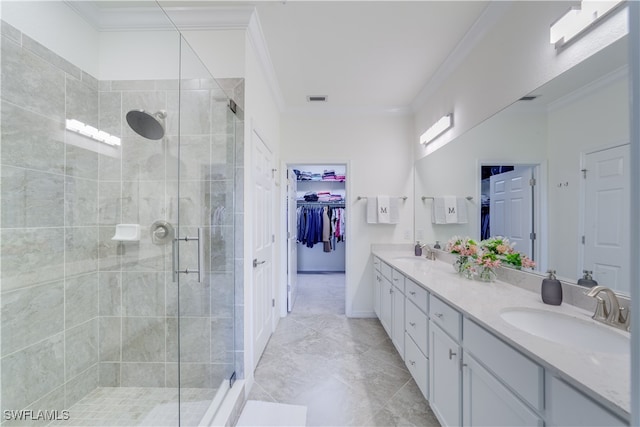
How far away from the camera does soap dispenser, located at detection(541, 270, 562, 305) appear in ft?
4.10

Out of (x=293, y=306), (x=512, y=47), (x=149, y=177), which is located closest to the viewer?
(x=512, y=47)

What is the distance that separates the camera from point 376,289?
3014mm

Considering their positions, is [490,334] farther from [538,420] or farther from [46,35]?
[46,35]

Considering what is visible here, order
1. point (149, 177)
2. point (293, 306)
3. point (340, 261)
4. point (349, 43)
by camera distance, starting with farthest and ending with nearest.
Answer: point (340, 261) → point (293, 306) → point (349, 43) → point (149, 177)

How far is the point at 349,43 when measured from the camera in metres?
2.06

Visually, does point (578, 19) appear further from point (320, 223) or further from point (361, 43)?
point (320, 223)

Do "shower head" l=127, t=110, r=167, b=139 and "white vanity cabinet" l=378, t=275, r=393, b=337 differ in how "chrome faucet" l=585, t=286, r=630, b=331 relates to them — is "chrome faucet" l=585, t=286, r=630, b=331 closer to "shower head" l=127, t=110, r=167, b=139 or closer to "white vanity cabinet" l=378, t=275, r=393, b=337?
"white vanity cabinet" l=378, t=275, r=393, b=337

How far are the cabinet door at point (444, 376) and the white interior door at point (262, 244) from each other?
1307mm

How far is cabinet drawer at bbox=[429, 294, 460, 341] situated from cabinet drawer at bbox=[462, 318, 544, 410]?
0.07 m

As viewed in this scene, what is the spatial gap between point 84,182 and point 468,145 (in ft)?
9.34

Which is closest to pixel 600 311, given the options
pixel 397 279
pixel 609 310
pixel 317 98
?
pixel 609 310

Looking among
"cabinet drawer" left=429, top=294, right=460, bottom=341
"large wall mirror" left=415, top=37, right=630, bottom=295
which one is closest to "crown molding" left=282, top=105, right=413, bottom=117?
"large wall mirror" left=415, top=37, right=630, bottom=295

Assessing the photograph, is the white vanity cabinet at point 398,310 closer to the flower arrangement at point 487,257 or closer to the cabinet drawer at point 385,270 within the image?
the cabinet drawer at point 385,270

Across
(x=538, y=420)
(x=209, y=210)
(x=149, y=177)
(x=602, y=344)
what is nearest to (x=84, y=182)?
(x=149, y=177)
